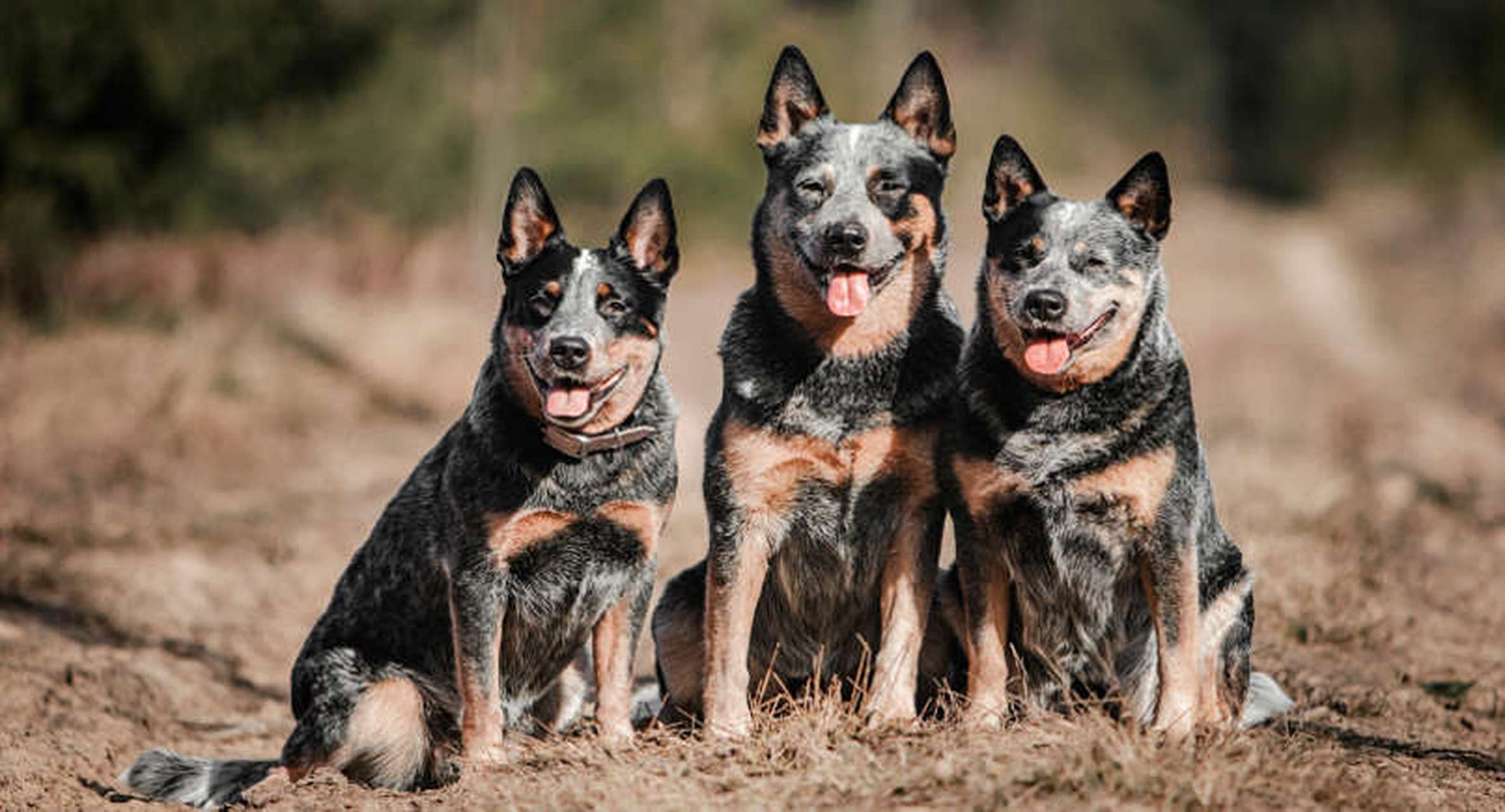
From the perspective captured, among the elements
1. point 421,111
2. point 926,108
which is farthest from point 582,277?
point 421,111

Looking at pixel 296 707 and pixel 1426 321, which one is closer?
pixel 296 707

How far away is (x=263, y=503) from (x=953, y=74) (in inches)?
1071

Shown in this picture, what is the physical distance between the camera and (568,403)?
168 inches

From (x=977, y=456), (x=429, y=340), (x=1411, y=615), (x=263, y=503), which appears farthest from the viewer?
(x=429, y=340)

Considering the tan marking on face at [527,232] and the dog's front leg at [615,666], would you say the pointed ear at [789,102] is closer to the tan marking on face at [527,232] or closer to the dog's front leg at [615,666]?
the tan marking on face at [527,232]

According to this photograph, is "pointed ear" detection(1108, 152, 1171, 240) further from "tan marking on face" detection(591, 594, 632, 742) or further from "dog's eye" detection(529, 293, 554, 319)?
"tan marking on face" detection(591, 594, 632, 742)

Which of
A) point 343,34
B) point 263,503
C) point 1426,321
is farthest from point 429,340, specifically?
point 1426,321

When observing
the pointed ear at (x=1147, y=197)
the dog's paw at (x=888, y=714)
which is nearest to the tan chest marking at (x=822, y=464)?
the dog's paw at (x=888, y=714)

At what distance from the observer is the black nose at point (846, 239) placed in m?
4.31

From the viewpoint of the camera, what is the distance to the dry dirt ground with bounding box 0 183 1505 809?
12.4 feet

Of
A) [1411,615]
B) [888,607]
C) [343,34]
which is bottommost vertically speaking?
[1411,615]

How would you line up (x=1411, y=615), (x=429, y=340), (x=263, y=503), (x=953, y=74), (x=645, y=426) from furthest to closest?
(x=953, y=74) < (x=429, y=340) < (x=263, y=503) < (x=1411, y=615) < (x=645, y=426)

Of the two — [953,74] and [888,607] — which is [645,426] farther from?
[953,74]

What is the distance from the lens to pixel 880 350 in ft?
14.7
